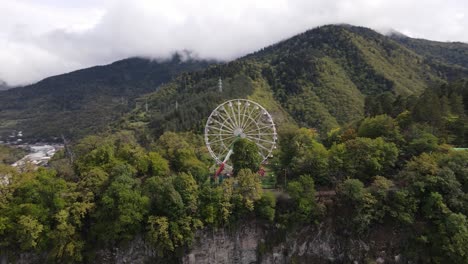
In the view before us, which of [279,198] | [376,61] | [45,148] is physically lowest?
[45,148]

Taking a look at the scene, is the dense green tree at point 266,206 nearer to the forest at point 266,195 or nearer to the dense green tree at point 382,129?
the forest at point 266,195

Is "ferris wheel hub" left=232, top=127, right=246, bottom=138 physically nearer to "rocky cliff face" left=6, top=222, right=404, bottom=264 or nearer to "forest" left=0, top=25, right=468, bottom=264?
"forest" left=0, top=25, right=468, bottom=264

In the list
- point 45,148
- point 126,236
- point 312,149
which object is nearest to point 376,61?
point 312,149

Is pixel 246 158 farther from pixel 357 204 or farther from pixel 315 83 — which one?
pixel 315 83

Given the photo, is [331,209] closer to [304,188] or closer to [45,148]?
[304,188]

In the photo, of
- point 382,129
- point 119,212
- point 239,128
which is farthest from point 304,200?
point 119,212

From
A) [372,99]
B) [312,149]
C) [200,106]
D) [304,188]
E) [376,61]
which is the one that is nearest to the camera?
[304,188]

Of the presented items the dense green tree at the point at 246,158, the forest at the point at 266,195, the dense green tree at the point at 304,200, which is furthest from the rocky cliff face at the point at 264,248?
the dense green tree at the point at 246,158

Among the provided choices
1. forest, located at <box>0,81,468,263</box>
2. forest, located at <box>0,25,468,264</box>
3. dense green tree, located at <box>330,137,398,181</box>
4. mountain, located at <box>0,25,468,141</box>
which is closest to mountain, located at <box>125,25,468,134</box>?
mountain, located at <box>0,25,468,141</box>
